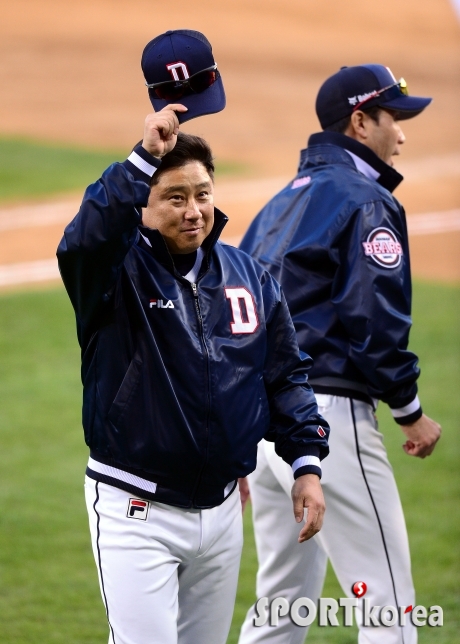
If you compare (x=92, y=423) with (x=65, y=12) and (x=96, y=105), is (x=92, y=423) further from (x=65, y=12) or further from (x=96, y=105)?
(x=65, y=12)

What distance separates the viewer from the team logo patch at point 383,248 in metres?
3.82

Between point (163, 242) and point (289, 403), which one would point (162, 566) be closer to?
point (289, 403)

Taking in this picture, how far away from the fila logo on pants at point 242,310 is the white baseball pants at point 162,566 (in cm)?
53

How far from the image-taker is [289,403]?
336cm

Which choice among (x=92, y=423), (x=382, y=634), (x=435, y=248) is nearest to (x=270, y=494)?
(x=382, y=634)

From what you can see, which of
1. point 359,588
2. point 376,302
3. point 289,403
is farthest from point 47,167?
point 289,403

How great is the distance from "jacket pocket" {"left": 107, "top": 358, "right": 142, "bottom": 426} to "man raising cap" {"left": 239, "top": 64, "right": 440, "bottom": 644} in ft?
3.43

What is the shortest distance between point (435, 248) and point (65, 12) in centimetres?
1323

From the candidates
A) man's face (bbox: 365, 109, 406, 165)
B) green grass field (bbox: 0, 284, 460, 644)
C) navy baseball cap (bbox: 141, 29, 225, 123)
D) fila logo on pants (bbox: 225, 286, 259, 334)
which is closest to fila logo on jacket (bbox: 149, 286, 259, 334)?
fila logo on pants (bbox: 225, 286, 259, 334)

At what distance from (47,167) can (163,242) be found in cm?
1325

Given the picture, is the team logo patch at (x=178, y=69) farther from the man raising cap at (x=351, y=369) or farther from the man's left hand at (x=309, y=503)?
the man's left hand at (x=309, y=503)

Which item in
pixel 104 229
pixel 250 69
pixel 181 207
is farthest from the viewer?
pixel 250 69

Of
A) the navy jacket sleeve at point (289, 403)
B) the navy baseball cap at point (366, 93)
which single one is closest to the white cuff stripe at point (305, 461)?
the navy jacket sleeve at point (289, 403)

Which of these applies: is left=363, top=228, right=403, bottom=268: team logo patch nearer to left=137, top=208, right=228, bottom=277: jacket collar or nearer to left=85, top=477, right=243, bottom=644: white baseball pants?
left=137, top=208, right=228, bottom=277: jacket collar
